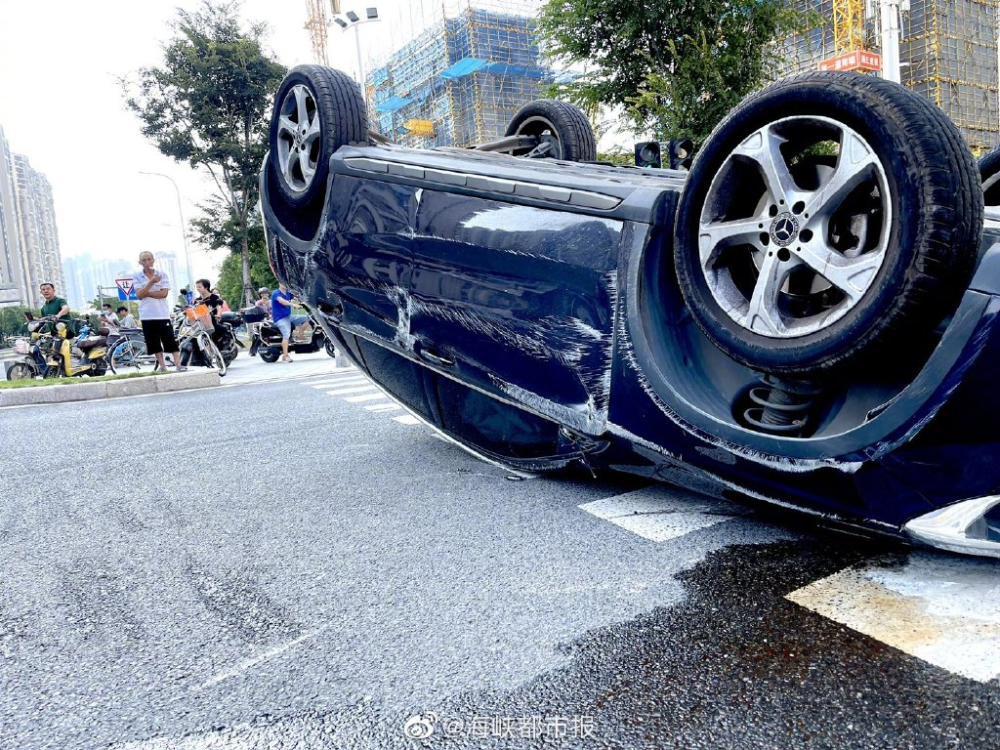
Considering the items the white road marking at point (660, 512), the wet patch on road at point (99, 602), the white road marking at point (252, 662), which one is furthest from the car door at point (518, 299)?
the wet patch on road at point (99, 602)

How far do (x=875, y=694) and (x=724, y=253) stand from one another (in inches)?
48.2

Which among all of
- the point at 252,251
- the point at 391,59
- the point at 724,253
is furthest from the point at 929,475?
the point at 391,59

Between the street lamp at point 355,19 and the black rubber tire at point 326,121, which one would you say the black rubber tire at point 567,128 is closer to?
the black rubber tire at point 326,121

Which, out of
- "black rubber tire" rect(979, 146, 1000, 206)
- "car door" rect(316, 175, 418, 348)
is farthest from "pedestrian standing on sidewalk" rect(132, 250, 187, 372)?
"black rubber tire" rect(979, 146, 1000, 206)

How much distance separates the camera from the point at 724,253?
7.23 feet

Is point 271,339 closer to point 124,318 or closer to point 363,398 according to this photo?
point 124,318

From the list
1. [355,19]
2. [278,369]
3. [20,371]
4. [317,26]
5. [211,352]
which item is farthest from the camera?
[317,26]

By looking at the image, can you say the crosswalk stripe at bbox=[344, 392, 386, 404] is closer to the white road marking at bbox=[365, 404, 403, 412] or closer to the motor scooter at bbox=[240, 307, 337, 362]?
the white road marking at bbox=[365, 404, 403, 412]

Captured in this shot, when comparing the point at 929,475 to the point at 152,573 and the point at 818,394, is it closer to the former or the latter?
the point at 818,394

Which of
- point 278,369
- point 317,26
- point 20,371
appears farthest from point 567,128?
point 317,26

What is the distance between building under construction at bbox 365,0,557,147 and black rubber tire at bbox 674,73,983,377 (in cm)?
3860

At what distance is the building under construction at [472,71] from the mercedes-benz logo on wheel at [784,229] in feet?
127

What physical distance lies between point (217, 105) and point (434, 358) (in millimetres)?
30391

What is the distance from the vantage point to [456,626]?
1.93m
